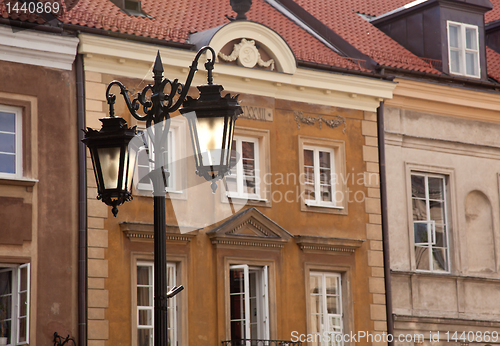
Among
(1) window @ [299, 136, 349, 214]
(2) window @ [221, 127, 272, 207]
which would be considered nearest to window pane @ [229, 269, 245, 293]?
(2) window @ [221, 127, 272, 207]

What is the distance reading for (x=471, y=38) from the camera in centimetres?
2228

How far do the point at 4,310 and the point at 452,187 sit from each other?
10.2 meters

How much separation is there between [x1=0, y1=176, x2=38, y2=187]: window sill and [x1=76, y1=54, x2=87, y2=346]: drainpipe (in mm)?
868

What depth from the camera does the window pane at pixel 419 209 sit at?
67.5 feet

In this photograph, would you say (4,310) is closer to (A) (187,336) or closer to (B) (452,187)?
(A) (187,336)

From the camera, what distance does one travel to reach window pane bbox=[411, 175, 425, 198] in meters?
20.6

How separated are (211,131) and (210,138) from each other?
0.08 meters

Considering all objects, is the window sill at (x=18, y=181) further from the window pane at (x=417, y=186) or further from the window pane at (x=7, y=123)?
the window pane at (x=417, y=186)

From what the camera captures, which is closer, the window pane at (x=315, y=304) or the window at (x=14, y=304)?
the window at (x=14, y=304)

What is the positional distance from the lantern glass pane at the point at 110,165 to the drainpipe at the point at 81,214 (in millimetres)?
7045

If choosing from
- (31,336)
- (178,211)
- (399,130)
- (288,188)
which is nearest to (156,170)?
(31,336)

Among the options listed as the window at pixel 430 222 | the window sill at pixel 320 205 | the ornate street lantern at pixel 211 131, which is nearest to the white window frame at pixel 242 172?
the window sill at pixel 320 205

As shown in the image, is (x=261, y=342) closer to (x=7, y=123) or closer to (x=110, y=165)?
(x=7, y=123)

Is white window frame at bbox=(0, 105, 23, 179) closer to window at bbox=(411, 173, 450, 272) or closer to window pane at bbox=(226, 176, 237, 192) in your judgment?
window pane at bbox=(226, 176, 237, 192)
